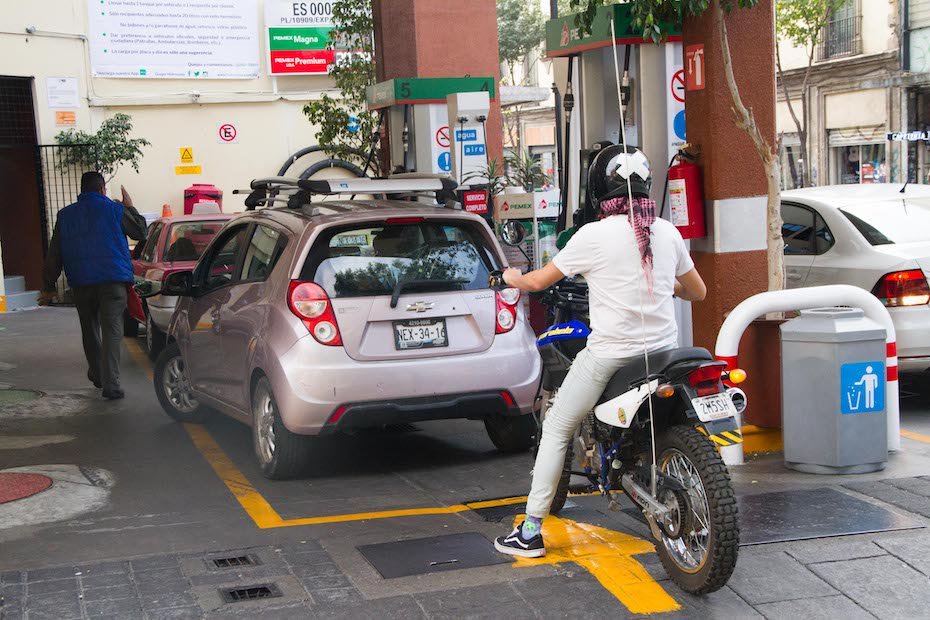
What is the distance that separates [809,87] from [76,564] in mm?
30226

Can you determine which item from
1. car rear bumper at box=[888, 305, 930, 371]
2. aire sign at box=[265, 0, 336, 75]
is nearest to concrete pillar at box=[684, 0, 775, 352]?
car rear bumper at box=[888, 305, 930, 371]

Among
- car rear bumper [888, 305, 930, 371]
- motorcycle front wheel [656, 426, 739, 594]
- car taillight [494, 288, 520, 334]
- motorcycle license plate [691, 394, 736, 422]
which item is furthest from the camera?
car rear bumper [888, 305, 930, 371]

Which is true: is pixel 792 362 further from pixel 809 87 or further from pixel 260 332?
pixel 809 87

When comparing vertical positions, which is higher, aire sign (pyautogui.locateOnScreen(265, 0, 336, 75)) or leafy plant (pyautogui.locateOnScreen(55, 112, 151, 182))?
aire sign (pyautogui.locateOnScreen(265, 0, 336, 75))

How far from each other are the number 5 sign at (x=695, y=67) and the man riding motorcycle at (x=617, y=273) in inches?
104

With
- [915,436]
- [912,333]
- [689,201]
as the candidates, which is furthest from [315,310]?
[912,333]

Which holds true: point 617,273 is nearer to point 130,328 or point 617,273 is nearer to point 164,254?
point 164,254

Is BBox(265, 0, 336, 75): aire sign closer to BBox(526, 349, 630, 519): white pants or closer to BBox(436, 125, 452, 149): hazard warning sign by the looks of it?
BBox(436, 125, 452, 149): hazard warning sign

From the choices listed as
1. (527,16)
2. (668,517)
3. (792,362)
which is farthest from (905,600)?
(527,16)

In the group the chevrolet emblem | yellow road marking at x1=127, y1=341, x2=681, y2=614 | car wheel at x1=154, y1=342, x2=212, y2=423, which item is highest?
the chevrolet emblem

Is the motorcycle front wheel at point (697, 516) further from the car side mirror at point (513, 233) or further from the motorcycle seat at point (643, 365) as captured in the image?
the car side mirror at point (513, 233)

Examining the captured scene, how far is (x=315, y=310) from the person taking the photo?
272 inches

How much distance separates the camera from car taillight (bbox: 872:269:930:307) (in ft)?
28.8

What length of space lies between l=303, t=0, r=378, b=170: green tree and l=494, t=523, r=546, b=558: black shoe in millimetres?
11871
